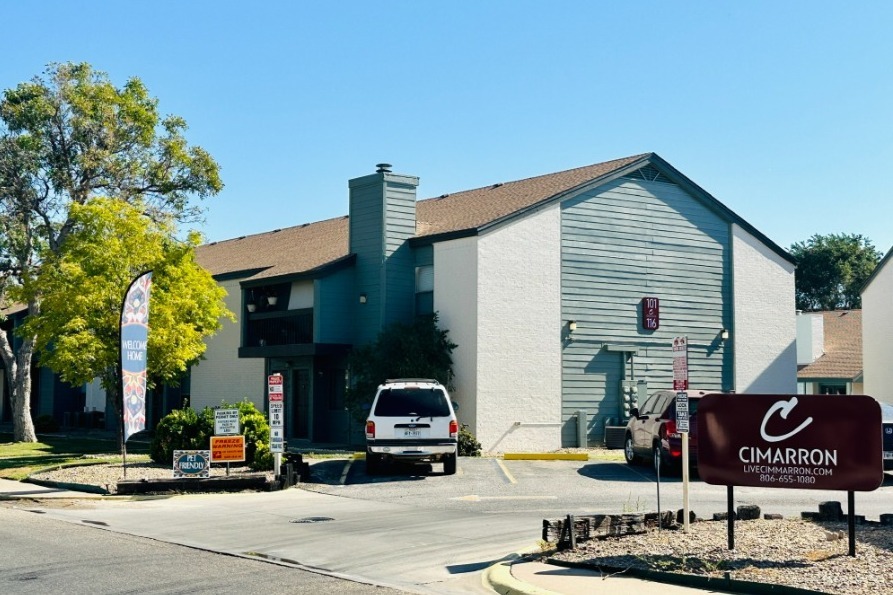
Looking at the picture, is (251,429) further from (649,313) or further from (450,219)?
(649,313)

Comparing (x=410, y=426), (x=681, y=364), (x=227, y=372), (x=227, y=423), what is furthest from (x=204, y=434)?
(x=681, y=364)

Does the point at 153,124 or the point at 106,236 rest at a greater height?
the point at 153,124

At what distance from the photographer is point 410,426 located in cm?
2252

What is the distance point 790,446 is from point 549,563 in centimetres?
275

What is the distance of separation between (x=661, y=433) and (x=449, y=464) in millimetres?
4315

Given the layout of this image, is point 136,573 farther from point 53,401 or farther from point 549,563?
point 53,401

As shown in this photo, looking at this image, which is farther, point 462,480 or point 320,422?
point 320,422

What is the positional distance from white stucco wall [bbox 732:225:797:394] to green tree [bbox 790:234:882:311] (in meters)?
52.6

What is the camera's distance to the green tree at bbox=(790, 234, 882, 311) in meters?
85.5

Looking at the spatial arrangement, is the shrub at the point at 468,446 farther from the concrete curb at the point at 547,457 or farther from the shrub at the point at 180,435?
the shrub at the point at 180,435

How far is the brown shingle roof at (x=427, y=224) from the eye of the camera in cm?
3112

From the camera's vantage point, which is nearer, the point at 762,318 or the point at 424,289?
the point at 424,289

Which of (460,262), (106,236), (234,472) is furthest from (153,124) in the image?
(234,472)

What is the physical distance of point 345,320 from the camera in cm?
3122
